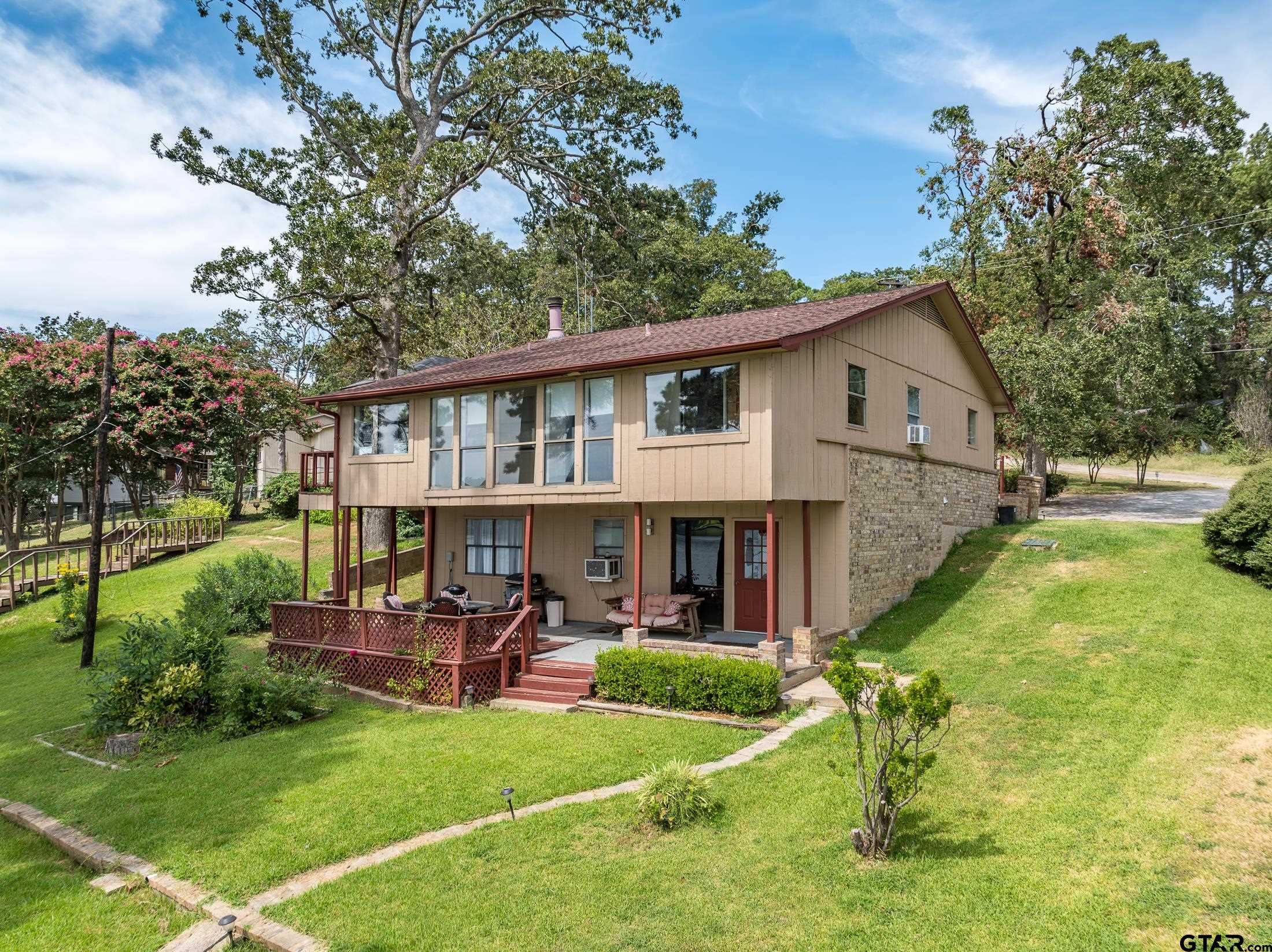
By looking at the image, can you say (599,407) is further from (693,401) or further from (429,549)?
(429,549)

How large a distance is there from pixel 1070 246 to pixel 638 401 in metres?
19.3

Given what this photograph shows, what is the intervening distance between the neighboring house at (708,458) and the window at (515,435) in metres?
0.03

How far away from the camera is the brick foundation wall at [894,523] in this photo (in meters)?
13.0

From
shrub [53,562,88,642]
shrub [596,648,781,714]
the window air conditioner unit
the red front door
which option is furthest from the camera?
shrub [53,562,88,642]

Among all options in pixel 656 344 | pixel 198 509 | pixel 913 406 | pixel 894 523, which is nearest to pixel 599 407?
pixel 656 344

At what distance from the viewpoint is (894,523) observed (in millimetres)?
14297

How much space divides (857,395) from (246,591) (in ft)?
45.0

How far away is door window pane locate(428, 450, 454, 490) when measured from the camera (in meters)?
14.9

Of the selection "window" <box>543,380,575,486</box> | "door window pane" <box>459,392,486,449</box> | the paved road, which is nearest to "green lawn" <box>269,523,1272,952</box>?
"window" <box>543,380,575,486</box>

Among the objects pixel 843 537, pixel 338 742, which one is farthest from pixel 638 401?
pixel 338 742

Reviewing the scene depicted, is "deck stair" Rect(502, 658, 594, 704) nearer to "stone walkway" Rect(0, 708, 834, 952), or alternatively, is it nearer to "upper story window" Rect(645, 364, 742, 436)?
"stone walkway" Rect(0, 708, 834, 952)

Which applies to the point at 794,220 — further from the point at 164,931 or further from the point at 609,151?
the point at 164,931

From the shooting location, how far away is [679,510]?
1421 cm

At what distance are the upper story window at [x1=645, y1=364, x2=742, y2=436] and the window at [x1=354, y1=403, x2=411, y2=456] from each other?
236 inches
